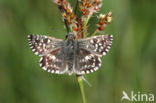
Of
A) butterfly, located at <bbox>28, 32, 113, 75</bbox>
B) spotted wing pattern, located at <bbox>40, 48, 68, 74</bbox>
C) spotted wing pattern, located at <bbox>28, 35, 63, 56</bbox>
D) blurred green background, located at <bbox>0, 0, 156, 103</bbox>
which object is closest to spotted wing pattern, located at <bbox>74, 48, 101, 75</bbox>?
butterfly, located at <bbox>28, 32, 113, 75</bbox>

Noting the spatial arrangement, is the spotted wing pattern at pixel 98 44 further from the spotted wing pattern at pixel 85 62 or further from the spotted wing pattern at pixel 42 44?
the spotted wing pattern at pixel 42 44

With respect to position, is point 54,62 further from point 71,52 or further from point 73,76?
point 73,76

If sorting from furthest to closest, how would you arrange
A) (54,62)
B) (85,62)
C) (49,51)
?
(49,51) < (54,62) < (85,62)

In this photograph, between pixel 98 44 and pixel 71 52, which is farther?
pixel 71 52

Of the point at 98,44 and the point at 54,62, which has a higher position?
the point at 98,44

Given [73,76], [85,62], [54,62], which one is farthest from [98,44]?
[73,76]

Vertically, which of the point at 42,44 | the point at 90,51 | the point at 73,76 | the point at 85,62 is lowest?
the point at 73,76

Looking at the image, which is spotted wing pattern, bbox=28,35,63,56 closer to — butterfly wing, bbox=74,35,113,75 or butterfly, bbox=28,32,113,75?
butterfly, bbox=28,32,113,75

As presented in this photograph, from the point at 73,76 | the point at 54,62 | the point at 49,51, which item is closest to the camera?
the point at 54,62

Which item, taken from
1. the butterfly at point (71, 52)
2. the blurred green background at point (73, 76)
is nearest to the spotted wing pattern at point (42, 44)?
the butterfly at point (71, 52)
